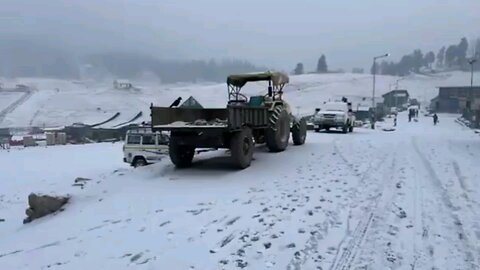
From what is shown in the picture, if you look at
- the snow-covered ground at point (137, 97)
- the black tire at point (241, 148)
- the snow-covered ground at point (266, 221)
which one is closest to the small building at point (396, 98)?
the snow-covered ground at point (137, 97)

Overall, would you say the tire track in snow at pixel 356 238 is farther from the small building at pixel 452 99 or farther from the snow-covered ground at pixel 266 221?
the small building at pixel 452 99

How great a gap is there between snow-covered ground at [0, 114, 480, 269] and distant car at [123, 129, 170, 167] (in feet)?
29.2

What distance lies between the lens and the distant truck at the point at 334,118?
103ft

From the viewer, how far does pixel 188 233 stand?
7.12 m

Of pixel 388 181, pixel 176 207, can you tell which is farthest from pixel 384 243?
pixel 388 181

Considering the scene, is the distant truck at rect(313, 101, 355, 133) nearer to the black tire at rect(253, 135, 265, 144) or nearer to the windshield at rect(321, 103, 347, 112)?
the windshield at rect(321, 103, 347, 112)

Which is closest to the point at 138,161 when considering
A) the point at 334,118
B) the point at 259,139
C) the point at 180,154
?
the point at 259,139

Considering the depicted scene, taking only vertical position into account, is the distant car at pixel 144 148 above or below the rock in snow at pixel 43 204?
below

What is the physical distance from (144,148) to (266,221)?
52.2ft

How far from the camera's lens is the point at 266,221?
7480 millimetres

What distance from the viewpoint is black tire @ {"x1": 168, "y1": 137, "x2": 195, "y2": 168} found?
43.4 feet

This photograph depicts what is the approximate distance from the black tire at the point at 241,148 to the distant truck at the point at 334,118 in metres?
19.0

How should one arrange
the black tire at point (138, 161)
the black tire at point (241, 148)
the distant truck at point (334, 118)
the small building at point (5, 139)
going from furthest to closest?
the small building at point (5, 139), the distant truck at point (334, 118), the black tire at point (138, 161), the black tire at point (241, 148)

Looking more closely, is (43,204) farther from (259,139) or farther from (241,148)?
(259,139)
